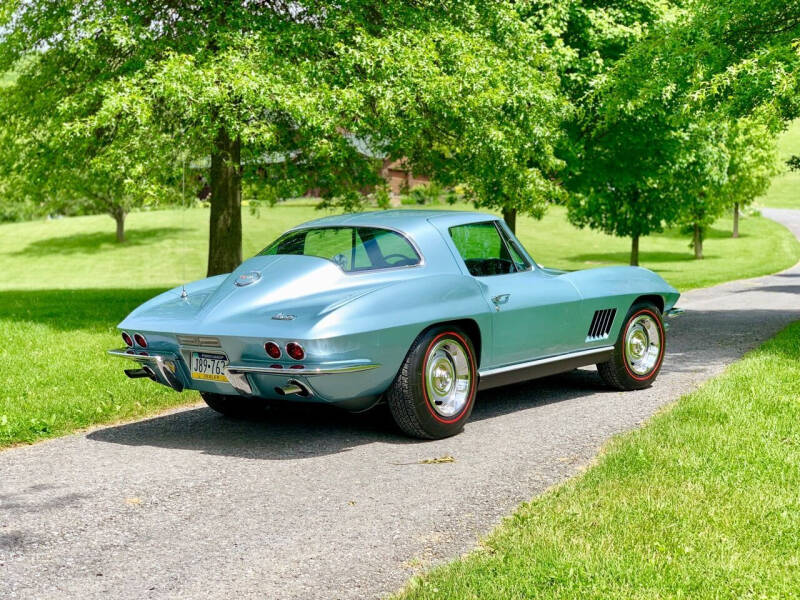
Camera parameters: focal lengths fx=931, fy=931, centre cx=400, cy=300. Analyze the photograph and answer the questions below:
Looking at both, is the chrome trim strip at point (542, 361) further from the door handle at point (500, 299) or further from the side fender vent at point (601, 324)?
the door handle at point (500, 299)

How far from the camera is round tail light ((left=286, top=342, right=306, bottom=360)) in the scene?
19.2 ft

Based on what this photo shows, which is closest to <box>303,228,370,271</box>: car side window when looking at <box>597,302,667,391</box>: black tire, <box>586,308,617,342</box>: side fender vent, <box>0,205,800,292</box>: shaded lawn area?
<box>586,308,617,342</box>: side fender vent

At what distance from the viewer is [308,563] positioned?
424 cm

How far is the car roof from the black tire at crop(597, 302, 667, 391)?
5.67ft

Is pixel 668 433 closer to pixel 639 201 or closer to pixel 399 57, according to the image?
pixel 399 57

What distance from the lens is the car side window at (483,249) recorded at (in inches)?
283

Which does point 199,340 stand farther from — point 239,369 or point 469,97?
point 469,97

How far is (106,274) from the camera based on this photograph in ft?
144

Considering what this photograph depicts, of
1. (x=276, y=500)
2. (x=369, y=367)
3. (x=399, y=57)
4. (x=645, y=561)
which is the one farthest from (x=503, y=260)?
(x=399, y=57)

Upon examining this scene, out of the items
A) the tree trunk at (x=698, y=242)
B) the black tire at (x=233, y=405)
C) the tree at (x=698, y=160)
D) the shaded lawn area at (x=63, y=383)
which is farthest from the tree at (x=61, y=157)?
the tree trunk at (x=698, y=242)

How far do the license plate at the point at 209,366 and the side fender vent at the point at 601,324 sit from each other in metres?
3.22

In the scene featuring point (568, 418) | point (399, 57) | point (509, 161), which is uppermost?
point (399, 57)

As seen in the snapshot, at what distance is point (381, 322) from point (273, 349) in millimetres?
727

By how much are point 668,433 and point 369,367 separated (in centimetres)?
212
